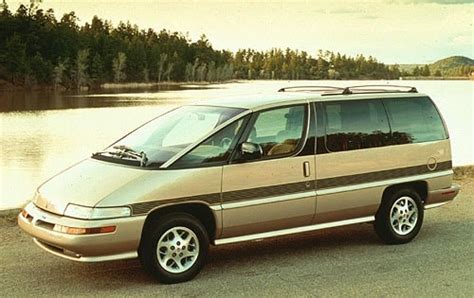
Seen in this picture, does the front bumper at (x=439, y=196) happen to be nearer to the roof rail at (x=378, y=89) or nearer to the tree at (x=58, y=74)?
the roof rail at (x=378, y=89)

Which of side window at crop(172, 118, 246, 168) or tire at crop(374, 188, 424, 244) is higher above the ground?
side window at crop(172, 118, 246, 168)

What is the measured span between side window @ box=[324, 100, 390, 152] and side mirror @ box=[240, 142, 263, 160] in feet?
2.96

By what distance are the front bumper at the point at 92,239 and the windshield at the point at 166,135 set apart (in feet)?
2.23

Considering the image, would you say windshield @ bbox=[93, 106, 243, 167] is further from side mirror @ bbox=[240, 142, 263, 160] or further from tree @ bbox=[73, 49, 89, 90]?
tree @ bbox=[73, 49, 89, 90]

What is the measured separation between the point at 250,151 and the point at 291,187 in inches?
25.2

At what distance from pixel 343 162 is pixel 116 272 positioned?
8.30ft

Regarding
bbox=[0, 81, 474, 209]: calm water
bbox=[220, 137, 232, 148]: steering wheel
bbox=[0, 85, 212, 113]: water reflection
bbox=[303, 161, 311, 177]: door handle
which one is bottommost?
bbox=[0, 85, 212, 113]: water reflection

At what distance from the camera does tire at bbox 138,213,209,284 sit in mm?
6410

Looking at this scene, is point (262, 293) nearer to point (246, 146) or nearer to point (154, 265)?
point (154, 265)

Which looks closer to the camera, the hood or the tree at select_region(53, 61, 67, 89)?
the hood

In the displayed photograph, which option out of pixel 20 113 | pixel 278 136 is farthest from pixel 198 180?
pixel 20 113

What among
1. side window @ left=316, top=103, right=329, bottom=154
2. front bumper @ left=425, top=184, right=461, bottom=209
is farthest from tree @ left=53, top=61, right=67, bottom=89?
side window @ left=316, top=103, right=329, bottom=154

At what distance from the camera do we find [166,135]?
7.35 m

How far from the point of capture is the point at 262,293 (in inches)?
240
